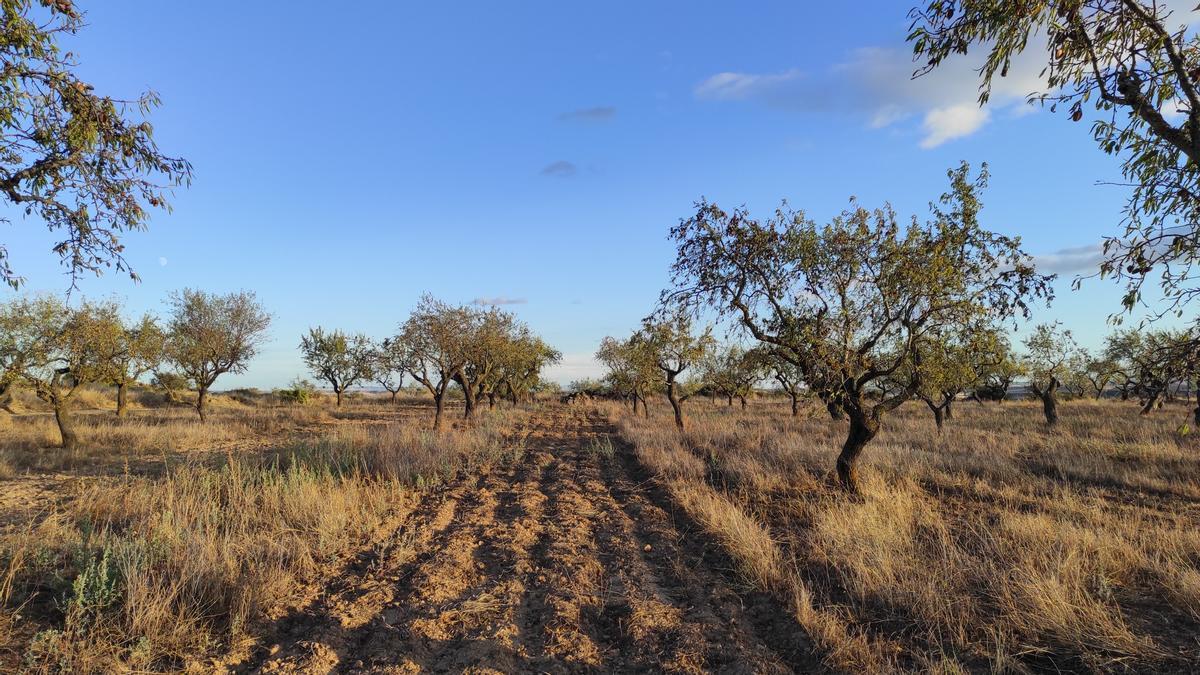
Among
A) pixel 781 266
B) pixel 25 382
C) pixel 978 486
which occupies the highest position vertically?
pixel 781 266

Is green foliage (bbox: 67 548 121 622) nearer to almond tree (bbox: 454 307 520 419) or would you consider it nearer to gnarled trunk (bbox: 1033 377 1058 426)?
almond tree (bbox: 454 307 520 419)

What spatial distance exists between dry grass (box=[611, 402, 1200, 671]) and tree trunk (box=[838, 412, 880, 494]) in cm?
49

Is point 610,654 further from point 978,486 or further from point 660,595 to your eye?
point 978,486

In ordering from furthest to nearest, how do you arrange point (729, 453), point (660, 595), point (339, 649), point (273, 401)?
point (273, 401)
point (729, 453)
point (660, 595)
point (339, 649)

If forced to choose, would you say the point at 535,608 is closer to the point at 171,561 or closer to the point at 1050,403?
the point at 171,561

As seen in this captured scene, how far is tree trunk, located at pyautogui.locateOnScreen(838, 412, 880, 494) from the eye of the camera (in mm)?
10820

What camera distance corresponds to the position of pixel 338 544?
696 cm

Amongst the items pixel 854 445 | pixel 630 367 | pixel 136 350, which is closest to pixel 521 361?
pixel 630 367

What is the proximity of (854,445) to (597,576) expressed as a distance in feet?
23.7

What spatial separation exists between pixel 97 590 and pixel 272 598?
4.44ft

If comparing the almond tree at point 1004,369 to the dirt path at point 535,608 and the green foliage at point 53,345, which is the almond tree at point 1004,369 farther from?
the green foliage at point 53,345

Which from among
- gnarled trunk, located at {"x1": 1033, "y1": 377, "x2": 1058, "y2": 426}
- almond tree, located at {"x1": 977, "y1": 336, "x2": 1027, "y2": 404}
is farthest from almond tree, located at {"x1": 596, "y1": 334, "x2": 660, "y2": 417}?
gnarled trunk, located at {"x1": 1033, "y1": 377, "x2": 1058, "y2": 426}

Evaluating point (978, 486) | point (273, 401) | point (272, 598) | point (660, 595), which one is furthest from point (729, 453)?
point (273, 401)

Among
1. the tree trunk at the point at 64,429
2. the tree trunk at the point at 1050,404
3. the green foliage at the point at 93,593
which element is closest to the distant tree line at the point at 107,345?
the tree trunk at the point at 64,429
